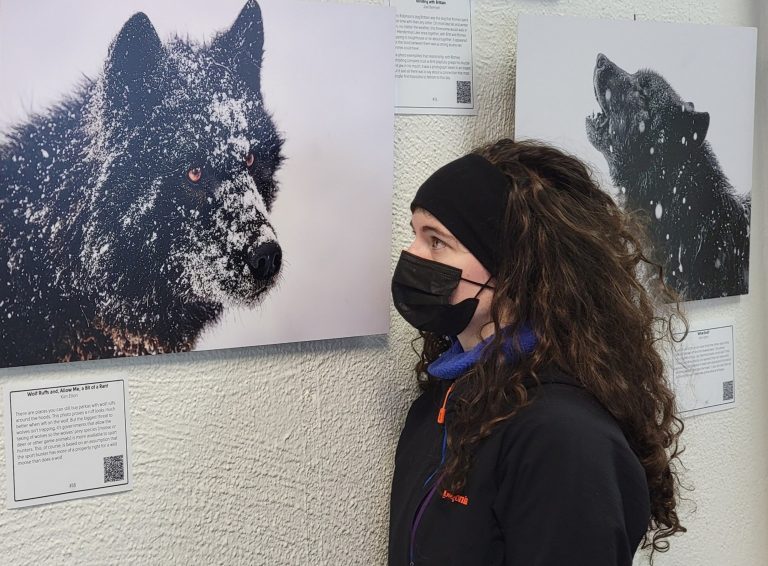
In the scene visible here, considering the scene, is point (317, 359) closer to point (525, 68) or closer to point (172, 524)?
point (172, 524)

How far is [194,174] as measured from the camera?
0.98m

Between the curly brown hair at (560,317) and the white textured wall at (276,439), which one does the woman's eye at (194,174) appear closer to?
the white textured wall at (276,439)

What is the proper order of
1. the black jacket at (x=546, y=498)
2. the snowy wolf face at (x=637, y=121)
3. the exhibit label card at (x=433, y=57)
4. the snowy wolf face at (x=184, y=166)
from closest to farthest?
the black jacket at (x=546, y=498), the snowy wolf face at (x=184, y=166), the exhibit label card at (x=433, y=57), the snowy wolf face at (x=637, y=121)

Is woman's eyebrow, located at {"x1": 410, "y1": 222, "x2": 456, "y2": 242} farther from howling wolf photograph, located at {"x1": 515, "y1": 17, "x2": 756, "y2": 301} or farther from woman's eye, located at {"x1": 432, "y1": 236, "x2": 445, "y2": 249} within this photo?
howling wolf photograph, located at {"x1": 515, "y1": 17, "x2": 756, "y2": 301}

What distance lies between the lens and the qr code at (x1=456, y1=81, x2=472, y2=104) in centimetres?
118

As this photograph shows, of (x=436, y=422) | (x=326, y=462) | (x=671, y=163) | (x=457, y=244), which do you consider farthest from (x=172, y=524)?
(x=671, y=163)

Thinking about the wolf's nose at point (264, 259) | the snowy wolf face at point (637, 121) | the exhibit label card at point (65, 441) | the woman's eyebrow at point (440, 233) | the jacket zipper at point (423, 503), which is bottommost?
the jacket zipper at point (423, 503)

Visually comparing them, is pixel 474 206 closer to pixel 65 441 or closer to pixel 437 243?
pixel 437 243

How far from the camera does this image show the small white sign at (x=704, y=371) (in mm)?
1467

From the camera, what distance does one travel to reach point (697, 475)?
1499mm

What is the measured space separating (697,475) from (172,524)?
1018mm

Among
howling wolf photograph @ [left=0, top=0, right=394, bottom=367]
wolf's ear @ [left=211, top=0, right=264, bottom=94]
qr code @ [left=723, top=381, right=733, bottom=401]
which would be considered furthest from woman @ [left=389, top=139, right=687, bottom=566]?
qr code @ [left=723, top=381, right=733, bottom=401]

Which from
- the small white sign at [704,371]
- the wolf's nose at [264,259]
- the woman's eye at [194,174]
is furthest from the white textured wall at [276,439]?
the small white sign at [704,371]

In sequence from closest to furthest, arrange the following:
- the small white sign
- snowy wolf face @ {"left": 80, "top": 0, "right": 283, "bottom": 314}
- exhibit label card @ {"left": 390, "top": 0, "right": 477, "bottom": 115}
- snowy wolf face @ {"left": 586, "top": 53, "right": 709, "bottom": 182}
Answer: snowy wolf face @ {"left": 80, "top": 0, "right": 283, "bottom": 314}
exhibit label card @ {"left": 390, "top": 0, "right": 477, "bottom": 115}
snowy wolf face @ {"left": 586, "top": 53, "right": 709, "bottom": 182}
the small white sign
